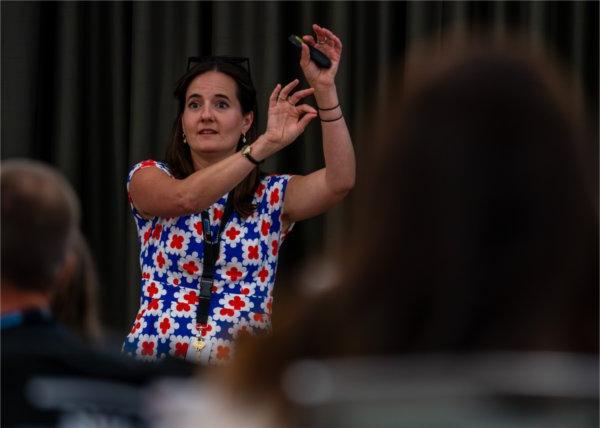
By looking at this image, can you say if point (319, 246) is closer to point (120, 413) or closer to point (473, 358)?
point (120, 413)

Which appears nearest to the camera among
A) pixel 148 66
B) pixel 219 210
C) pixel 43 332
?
pixel 43 332

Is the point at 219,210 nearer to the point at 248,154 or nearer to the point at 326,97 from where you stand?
the point at 248,154

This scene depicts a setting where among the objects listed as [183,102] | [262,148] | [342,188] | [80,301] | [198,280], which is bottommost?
[198,280]

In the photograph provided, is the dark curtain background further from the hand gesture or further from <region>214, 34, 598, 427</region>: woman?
<region>214, 34, 598, 427</region>: woman

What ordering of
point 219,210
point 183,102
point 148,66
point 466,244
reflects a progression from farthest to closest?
point 148,66
point 183,102
point 219,210
point 466,244

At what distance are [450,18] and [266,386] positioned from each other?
281cm

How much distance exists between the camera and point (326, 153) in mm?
2822

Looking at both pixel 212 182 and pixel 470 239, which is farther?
pixel 212 182

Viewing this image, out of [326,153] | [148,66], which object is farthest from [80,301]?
[148,66]

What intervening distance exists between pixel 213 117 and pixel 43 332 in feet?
5.20

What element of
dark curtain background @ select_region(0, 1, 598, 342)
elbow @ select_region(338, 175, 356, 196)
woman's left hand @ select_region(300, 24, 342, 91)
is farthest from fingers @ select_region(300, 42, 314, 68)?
dark curtain background @ select_region(0, 1, 598, 342)

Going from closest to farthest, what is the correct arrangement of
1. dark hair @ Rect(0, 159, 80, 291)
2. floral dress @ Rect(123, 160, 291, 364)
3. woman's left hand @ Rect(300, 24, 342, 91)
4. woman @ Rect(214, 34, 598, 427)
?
woman @ Rect(214, 34, 598, 427), dark hair @ Rect(0, 159, 80, 291), floral dress @ Rect(123, 160, 291, 364), woman's left hand @ Rect(300, 24, 342, 91)

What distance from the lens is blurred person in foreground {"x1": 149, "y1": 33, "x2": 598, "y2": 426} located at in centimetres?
94

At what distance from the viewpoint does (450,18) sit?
3.62m
